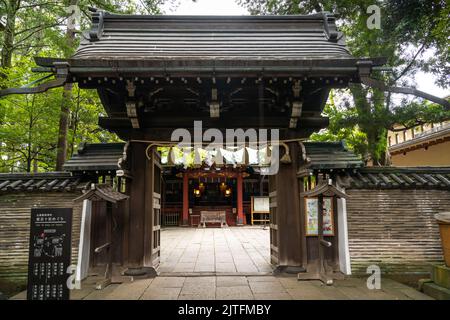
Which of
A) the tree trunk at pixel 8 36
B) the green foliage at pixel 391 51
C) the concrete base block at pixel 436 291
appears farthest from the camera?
the tree trunk at pixel 8 36

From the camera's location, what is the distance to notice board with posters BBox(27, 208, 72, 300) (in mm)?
4000

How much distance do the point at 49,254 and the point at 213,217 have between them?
53.5 feet

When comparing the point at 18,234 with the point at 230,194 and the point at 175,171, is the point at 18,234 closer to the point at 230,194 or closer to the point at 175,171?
the point at 175,171

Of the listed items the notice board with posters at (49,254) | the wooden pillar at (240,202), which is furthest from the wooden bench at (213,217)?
Result: the notice board with posters at (49,254)

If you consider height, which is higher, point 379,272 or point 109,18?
point 109,18

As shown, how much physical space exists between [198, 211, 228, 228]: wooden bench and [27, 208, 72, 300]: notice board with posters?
52.0 ft

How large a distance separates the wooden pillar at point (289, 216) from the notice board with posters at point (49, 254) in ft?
13.0

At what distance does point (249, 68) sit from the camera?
5.01 meters

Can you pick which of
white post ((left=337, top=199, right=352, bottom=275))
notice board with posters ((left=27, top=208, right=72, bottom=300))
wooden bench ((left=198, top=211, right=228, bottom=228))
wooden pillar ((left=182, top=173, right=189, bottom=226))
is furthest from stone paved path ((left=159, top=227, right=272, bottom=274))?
wooden pillar ((left=182, top=173, right=189, bottom=226))

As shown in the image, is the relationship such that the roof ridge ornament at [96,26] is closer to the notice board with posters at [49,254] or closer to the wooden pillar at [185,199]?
the notice board with posters at [49,254]

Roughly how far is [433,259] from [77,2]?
14.0 meters

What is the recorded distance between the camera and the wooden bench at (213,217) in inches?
782

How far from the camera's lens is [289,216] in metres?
6.26
